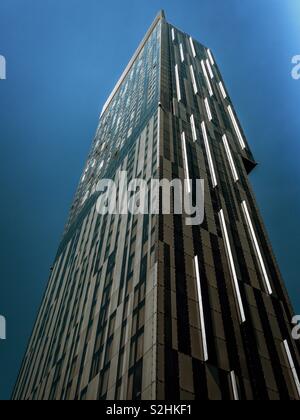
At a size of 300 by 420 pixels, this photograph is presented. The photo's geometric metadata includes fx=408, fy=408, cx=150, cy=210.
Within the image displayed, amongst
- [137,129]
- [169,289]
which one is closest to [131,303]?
[169,289]

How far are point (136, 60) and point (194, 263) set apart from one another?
94288 millimetres

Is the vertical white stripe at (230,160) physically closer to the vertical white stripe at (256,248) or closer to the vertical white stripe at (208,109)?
the vertical white stripe at (208,109)

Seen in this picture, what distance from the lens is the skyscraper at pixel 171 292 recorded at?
102 ft

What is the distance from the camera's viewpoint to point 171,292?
34.7m

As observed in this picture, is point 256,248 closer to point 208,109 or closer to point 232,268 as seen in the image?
point 232,268

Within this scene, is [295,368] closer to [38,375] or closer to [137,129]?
[38,375]

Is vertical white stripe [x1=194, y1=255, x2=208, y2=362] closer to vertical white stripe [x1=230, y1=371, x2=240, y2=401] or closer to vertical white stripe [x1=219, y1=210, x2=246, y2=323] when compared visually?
vertical white stripe [x1=230, y1=371, x2=240, y2=401]

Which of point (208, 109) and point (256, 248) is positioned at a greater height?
point (208, 109)

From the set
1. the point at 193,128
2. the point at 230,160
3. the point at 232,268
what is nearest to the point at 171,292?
the point at 232,268

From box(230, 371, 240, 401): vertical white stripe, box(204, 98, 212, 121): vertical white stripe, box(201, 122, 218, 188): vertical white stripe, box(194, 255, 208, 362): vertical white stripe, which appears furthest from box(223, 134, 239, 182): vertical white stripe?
box(230, 371, 240, 401): vertical white stripe

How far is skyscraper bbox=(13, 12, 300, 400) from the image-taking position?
31.2m
